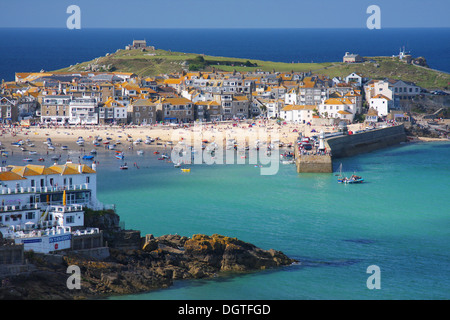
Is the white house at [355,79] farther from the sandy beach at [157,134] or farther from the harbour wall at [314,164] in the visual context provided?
the harbour wall at [314,164]

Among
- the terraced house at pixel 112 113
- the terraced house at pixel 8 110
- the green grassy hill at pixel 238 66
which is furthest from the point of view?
the green grassy hill at pixel 238 66

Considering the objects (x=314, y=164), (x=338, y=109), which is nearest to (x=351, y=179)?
(x=314, y=164)

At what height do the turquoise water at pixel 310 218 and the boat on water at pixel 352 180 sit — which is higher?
the boat on water at pixel 352 180

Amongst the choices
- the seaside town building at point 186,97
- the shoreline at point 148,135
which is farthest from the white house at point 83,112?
the shoreline at point 148,135

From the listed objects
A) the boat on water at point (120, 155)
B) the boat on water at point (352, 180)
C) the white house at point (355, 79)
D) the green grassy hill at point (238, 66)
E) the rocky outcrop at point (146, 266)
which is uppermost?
the green grassy hill at point (238, 66)

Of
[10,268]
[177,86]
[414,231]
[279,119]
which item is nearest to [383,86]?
[279,119]

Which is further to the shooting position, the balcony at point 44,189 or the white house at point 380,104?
the white house at point 380,104

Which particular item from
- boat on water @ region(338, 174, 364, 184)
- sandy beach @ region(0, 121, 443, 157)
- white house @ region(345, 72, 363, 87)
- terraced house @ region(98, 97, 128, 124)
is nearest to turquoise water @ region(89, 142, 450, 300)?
boat on water @ region(338, 174, 364, 184)

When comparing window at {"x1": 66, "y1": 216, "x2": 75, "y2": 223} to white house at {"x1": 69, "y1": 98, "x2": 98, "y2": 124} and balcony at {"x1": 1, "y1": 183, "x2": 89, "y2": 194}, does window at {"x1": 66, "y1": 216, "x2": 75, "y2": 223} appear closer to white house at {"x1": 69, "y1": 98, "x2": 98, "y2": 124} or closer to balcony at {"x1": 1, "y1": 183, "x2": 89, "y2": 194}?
balcony at {"x1": 1, "y1": 183, "x2": 89, "y2": 194}
